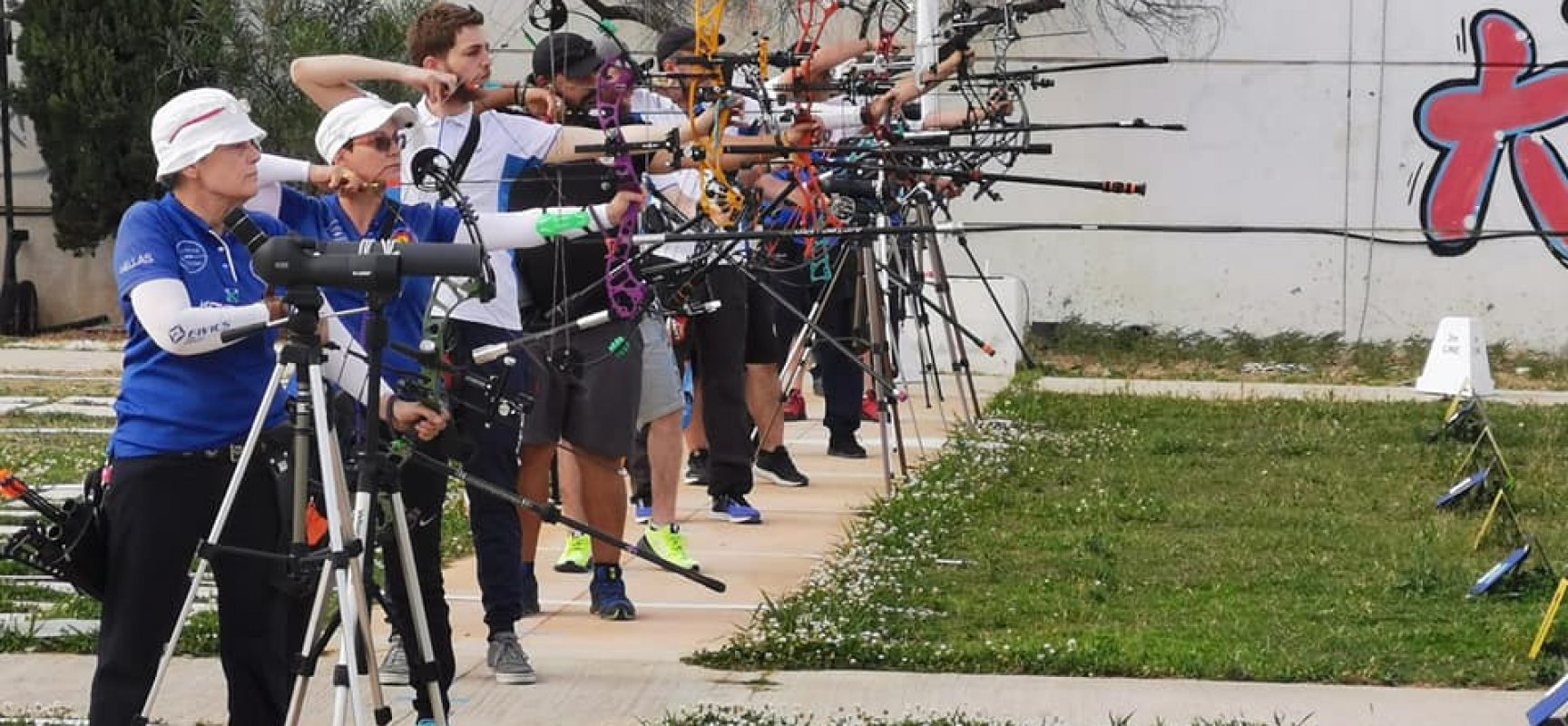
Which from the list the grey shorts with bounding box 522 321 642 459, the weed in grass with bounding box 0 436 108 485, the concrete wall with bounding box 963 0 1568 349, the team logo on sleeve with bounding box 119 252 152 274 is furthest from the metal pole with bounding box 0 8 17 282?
the team logo on sleeve with bounding box 119 252 152 274

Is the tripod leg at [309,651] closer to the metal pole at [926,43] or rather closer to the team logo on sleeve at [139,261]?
the team logo on sleeve at [139,261]

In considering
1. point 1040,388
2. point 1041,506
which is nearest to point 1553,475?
point 1041,506

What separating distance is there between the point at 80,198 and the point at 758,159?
1418cm

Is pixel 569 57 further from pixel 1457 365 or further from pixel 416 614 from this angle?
pixel 1457 365

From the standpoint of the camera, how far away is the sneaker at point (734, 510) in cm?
1074

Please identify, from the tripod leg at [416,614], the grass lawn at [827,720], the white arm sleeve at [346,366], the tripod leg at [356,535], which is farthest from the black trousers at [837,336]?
the tripod leg at [356,535]

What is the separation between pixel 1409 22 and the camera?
20078mm

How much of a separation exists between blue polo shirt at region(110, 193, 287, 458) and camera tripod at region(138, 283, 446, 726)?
0.33ft

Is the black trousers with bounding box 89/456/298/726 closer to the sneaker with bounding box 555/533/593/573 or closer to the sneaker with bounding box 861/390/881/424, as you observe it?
the sneaker with bounding box 555/533/593/573

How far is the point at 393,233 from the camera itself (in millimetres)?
6430

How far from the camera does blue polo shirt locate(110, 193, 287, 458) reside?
5715mm

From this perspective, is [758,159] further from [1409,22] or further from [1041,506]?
[1409,22]

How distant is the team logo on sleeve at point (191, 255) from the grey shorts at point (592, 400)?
2250 mm

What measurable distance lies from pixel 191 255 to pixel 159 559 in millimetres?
729
